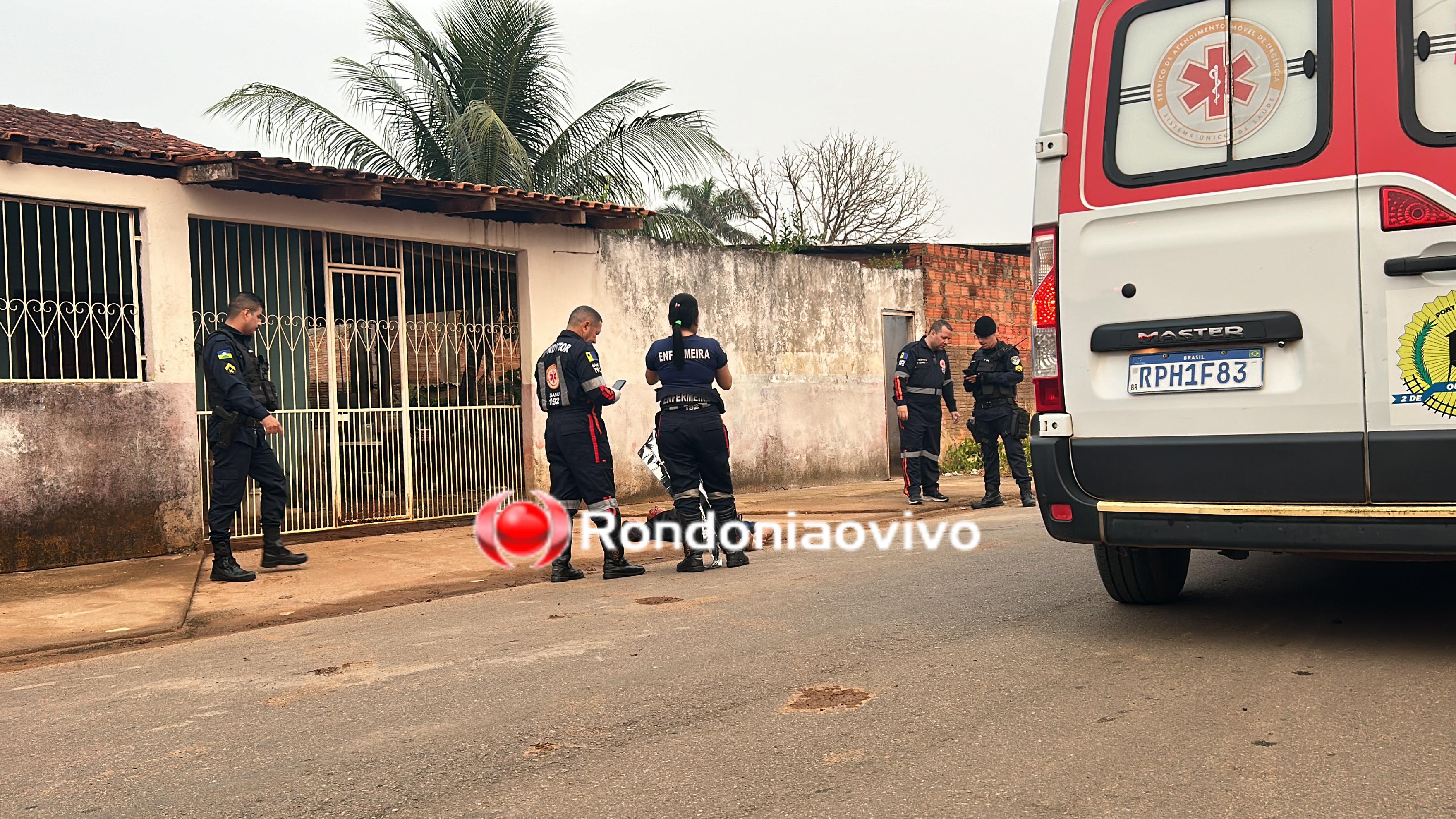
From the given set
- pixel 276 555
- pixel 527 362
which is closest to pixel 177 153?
pixel 276 555

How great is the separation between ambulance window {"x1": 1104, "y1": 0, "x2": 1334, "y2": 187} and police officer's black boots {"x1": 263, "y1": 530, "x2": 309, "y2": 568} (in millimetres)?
5931

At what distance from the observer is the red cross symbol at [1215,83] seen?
456 cm

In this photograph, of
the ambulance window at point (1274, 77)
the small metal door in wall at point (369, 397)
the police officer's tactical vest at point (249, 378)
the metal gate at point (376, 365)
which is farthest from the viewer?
the small metal door in wall at point (369, 397)

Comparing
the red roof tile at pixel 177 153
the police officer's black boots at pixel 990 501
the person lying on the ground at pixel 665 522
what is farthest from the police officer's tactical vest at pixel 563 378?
the police officer's black boots at pixel 990 501

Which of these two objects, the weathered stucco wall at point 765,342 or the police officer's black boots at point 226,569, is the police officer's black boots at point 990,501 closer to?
the weathered stucco wall at point 765,342

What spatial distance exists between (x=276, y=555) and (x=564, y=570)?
211 cm

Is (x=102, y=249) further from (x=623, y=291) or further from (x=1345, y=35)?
(x=1345, y=35)

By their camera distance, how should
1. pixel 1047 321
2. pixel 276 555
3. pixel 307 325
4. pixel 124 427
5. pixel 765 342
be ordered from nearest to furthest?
pixel 1047 321 → pixel 276 555 → pixel 124 427 → pixel 307 325 → pixel 765 342

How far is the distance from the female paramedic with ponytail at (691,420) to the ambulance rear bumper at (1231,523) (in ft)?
9.75

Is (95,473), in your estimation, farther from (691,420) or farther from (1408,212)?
(1408,212)

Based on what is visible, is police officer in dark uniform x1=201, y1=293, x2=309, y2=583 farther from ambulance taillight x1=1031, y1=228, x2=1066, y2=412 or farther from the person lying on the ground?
ambulance taillight x1=1031, y1=228, x2=1066, y2=412

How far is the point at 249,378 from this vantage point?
7945 millimetres

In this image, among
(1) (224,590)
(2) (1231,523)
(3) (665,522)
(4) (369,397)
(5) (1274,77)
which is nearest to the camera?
(5) (1274,77)

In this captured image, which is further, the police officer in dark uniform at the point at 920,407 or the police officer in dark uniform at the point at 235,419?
the police officer in dark uniform at the point at 920,407
